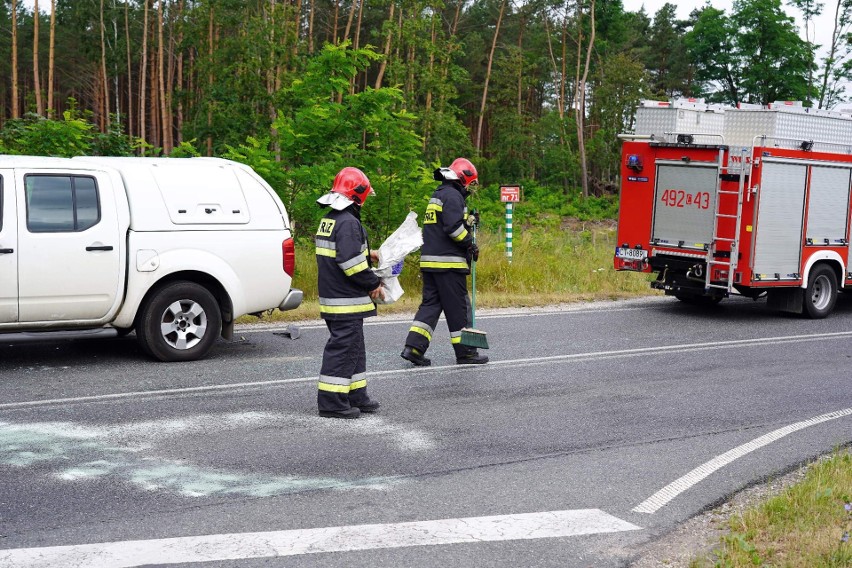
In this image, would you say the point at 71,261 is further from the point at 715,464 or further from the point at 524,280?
the point at 524,280

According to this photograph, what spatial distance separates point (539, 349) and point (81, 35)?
162 feet

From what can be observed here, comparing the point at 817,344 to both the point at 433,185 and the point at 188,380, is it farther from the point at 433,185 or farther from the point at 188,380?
the point at 188,380

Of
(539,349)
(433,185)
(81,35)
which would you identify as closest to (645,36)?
(81,35)

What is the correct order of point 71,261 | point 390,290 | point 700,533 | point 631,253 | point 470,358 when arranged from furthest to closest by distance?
point 631,253 → point 470,358 → point 71,261 → point 390,290 → point 700,533

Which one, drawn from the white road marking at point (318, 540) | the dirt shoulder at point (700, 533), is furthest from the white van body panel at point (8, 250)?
the dirt shoulder at point (700, 533)

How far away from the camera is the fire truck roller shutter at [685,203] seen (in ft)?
44.1

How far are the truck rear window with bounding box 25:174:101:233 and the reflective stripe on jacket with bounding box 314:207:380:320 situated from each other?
2689 mm

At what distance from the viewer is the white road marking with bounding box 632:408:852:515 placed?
5633 millimetres

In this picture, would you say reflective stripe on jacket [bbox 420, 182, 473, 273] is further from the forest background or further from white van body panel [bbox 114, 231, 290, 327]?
the forest background

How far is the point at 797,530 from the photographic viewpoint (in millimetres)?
A: 4969

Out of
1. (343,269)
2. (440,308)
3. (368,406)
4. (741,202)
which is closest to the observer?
(343,269)

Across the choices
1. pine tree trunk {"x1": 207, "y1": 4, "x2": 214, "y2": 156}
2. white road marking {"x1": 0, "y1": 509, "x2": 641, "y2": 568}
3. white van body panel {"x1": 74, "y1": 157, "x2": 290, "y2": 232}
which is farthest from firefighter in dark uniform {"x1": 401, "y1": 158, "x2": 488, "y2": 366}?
pine tree trunk {"x1": 207, "y1": 4, "x2": 214, "y2": 156}

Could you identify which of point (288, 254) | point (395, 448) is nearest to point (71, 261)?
point (288, 254)

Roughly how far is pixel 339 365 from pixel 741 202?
7.66 meters
